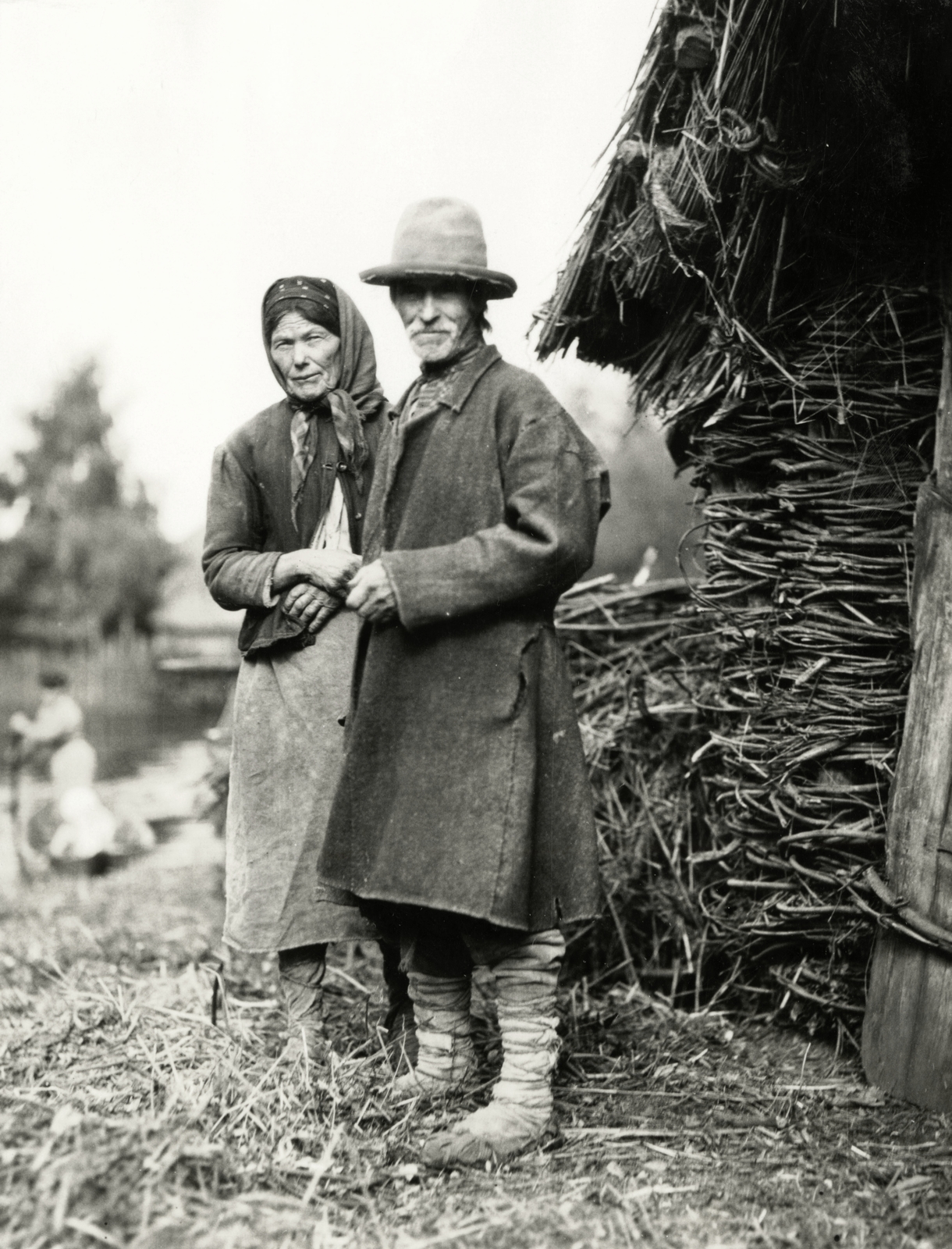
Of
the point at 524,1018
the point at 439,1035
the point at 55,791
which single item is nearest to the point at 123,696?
the point at 55,791

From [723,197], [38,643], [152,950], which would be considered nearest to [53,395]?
[38,643]

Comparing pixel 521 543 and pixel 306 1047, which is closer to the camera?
pixel 521 543

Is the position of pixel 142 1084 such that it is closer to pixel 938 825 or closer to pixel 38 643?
pixel 938 825

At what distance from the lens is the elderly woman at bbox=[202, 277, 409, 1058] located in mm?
3262

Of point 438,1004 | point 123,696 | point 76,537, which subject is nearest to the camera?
point 438,1004

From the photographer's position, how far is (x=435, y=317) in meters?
2.95

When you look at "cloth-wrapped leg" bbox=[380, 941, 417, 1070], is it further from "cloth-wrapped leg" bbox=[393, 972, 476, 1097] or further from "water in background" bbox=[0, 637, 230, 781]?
"water in background" bbox=[0, 637, 230, 781]

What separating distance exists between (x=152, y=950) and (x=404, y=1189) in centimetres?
269

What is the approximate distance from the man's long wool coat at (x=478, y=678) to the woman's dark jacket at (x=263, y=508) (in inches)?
15.6

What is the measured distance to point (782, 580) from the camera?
3682 mm

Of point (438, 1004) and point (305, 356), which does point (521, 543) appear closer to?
point (305, 356)

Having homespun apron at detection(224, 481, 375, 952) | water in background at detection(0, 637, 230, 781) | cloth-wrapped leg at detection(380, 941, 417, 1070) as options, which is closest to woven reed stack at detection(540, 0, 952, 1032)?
cloth-wrapped leg at detection(380, 941, 417, 1070)

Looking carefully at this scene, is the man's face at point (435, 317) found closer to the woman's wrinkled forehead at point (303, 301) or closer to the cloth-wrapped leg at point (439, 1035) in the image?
the woman's wrinkled forehead at point (303, 301)

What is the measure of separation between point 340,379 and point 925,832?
1.90 metres
